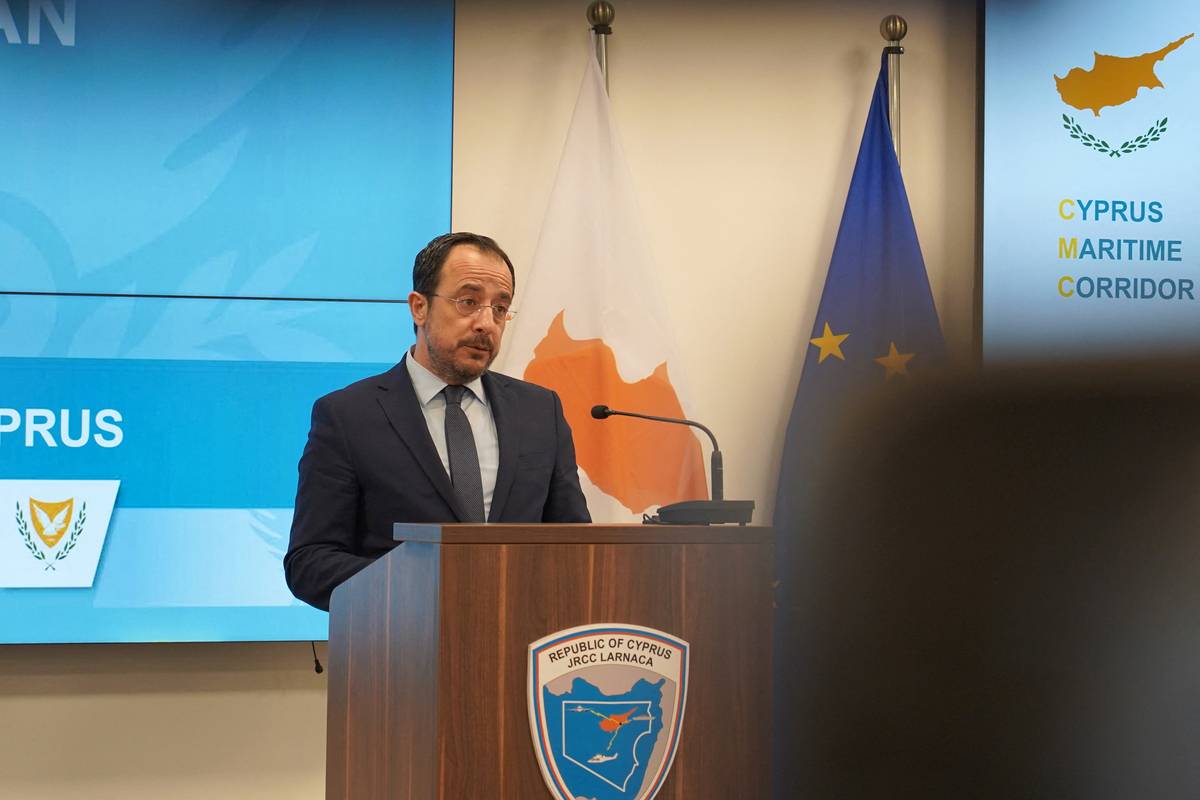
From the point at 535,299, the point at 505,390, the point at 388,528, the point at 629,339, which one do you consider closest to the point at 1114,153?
the point at 629,339

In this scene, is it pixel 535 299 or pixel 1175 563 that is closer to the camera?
pixel 1175 563

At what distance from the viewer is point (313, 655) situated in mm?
3994

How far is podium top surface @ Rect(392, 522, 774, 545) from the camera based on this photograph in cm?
144

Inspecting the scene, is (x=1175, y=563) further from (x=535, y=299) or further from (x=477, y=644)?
(x=535, y=299)

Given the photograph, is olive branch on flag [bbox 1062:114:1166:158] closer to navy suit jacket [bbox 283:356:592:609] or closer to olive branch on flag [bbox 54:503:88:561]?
navy suit jacket [bbox 283:356:592:609]

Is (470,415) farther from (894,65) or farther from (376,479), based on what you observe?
(894,65)

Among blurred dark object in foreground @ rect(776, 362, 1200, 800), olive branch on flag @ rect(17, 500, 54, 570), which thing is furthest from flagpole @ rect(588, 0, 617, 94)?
blurred dark object in foreground @ rect(776, 362, 1200, 800)

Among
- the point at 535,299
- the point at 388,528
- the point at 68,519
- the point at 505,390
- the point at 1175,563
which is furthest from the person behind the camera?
the point at 535,299

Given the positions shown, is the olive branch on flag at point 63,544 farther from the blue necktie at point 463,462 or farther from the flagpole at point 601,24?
the flagpole at point 601,24

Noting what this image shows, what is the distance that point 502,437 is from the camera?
278 centimetres

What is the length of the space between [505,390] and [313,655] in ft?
5.13

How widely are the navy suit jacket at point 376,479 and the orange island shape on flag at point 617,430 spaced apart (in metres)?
1.24

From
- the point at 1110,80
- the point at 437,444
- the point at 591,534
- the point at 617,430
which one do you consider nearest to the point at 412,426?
the point at 437,444

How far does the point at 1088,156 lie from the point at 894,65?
2.42 feet
